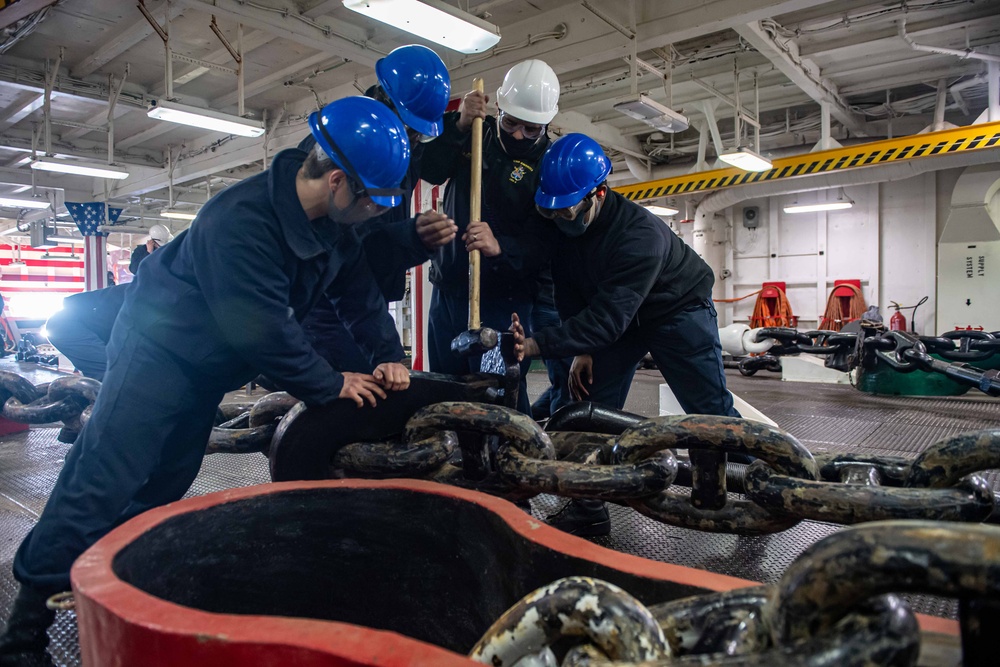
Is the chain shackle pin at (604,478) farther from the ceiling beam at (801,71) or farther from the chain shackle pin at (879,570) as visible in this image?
the ceiling beam at (801,71)

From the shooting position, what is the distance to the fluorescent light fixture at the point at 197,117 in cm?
651

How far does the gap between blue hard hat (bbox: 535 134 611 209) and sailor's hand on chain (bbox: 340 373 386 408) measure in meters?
1.11

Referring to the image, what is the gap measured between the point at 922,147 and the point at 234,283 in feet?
30.0

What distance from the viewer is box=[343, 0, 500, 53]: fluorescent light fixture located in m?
4.28

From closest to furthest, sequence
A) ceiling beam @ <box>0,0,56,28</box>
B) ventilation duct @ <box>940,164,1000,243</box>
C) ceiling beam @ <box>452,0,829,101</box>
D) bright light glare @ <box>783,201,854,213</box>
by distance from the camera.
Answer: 1. ceiling beam @ <box>0,0,56,28</box>
2. ceiling beam @ <box>452,0,829,101</box>
3. ventilation duct @ <box>940,164,1000,243</box>
4. bright light glare @ <box>783,201,854,213</box>

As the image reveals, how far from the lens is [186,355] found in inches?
67.9

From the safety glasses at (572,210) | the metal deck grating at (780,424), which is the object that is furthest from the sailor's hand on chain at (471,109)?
the metal deck grating at (780,424)

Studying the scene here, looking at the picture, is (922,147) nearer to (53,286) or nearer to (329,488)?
(329,488)

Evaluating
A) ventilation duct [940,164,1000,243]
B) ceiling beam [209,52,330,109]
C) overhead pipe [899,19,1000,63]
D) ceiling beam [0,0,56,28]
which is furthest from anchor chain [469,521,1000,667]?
ventilation duct [940,164,1000,243]

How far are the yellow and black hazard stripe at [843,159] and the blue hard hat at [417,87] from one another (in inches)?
171

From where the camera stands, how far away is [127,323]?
175 centimetres

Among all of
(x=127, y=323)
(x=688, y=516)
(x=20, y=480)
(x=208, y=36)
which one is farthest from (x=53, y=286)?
(x=688, y=516)

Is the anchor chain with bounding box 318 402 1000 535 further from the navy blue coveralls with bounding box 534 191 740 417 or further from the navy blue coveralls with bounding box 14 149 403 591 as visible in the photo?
the navy blue coveralls with bounding box 534 191 740 417

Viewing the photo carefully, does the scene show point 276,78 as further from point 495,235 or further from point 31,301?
point 31,301
